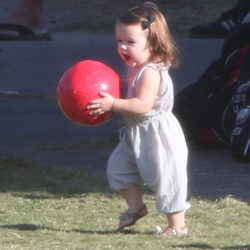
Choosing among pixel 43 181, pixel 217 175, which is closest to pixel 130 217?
pixel 43 181

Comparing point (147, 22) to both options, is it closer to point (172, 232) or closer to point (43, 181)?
point (172, 232)

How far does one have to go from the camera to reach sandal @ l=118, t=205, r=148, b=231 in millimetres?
5812

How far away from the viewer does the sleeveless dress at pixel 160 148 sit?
5648mm

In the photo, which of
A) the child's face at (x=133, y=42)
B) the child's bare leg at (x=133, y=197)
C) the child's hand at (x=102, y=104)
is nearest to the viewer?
the child's hand at (x=102, y=104)

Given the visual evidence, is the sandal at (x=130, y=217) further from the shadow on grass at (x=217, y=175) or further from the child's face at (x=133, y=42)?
the shadow on grass at (x=217, y=175)

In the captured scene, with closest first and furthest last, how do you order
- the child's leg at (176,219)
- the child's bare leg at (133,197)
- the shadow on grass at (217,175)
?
the child's leg at (176,219)
the child's bare leg at (133,197)
the shadow on grass at (217,175)

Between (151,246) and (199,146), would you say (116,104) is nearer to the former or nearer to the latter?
(151,246)

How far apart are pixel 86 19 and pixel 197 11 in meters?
1.91

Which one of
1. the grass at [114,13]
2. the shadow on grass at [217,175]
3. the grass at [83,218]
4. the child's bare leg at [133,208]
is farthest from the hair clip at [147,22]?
the grass at [114,13]

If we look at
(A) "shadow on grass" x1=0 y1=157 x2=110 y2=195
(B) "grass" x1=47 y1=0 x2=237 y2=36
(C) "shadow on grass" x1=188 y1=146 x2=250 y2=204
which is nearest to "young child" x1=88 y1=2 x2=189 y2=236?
(C) "shadow on grass" x1=188 y1=146 x2=250 y2=204

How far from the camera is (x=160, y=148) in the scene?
222 inches

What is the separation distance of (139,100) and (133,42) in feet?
1.01

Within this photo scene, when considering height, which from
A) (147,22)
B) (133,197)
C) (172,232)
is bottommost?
(172,232)

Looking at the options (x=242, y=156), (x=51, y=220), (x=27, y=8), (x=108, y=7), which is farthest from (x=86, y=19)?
(x=51, y=220)
